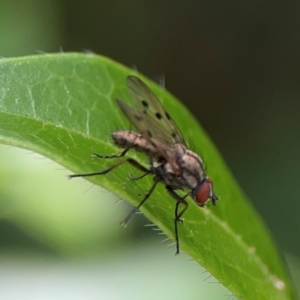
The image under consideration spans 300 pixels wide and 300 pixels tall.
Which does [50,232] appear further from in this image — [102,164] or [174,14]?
[174,14]

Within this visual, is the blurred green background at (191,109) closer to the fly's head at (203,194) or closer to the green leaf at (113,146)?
the green leaf at (113,146)

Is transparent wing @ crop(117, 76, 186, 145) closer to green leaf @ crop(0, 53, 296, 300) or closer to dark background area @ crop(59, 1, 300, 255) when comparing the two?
green leaf @ crop(0, 53, 296, 300)

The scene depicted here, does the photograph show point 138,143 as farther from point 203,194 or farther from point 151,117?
point 203,194

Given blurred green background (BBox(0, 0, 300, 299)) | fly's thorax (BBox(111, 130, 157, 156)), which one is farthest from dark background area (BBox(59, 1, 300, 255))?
fly's thorax (BBox(111, 130, 157, 156))

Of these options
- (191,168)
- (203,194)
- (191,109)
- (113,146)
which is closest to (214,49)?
(191,109)

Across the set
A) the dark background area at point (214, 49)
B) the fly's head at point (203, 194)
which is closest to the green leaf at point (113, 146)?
the fly's head at point (203, 194)

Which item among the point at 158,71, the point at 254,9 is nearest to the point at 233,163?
the point at 158,71
